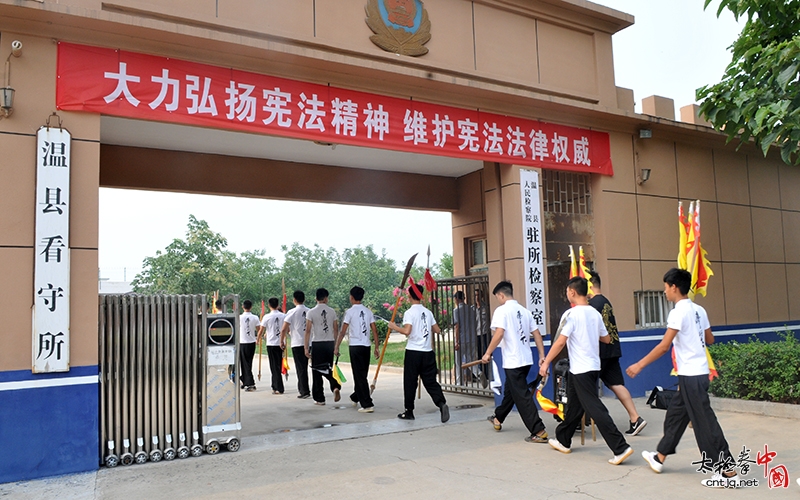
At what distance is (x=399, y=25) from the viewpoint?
25.8 feet

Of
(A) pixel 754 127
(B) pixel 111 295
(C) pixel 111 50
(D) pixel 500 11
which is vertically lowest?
(B) pixel 111 295

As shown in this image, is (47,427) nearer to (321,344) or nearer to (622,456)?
(321,344)

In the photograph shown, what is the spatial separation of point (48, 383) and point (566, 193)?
24.1 ft

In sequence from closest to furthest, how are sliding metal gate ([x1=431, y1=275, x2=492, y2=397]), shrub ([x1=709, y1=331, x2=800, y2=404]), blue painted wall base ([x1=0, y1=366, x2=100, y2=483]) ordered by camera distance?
blue painted wall base ([x1=0, y1=366, x2=100, y2=483]) < shrub ([x1=709, y1=331, x2=800, y2=404]) < sliding metal gate ([x1=431, y1=275, x2=492, y2=397])

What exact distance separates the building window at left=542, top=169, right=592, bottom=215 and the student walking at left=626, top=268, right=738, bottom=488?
427 cm

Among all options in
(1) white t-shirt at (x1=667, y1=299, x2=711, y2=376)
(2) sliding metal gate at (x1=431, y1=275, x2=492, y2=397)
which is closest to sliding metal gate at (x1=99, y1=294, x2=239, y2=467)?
(1) white t-shirt at (x1=667, y1=299, x2=711, y2=376)

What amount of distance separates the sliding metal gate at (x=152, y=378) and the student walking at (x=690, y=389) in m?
4.12

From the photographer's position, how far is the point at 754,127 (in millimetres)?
7555

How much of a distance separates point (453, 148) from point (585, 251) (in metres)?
2.90

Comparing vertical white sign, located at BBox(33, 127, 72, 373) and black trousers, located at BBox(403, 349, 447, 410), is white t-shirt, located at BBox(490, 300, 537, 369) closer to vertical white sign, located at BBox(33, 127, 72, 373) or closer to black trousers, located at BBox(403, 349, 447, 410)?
black trousers, located at BBox(403, 349, 447, 410)

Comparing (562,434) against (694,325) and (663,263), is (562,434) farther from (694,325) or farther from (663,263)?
(663,263)

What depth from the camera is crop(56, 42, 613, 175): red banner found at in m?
6.00

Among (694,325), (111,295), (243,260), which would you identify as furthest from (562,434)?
(243,260)

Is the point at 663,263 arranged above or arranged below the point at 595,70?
below
